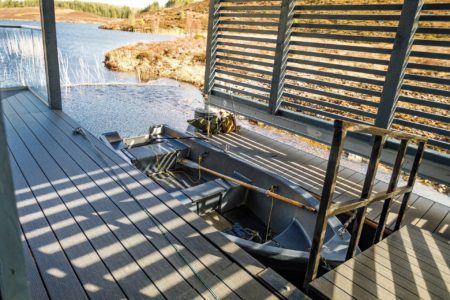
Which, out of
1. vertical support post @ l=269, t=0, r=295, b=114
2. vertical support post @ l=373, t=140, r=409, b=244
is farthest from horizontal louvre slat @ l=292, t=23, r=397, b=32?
vertical support post @ l=373, t=140, r=409, b=244

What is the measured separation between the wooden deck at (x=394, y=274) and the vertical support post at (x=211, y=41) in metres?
4.31

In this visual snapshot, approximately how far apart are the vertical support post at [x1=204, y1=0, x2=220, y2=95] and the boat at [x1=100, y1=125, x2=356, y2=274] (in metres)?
1.89

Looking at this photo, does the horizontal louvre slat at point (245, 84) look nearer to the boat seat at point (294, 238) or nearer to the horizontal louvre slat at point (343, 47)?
the horizontal louvre slat at point (343, 47)

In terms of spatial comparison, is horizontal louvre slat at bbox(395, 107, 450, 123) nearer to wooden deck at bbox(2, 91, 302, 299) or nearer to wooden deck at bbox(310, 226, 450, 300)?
wooden deck at bbox(310, 226, 450, 300)

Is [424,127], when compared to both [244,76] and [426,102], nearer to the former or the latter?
[426,102]

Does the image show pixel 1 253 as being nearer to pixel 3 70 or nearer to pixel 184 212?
pixel 184 212

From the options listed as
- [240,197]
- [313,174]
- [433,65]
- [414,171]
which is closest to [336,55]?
[433,65]

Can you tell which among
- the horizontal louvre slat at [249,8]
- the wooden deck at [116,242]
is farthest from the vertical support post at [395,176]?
the horizontal louvre slat at [249,8]

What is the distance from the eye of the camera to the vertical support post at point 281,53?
4.43 metres

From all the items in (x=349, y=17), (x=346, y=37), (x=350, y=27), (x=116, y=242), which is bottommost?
(x=116, y=242)

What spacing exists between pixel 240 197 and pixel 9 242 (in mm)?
2529

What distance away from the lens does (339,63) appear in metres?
4.32

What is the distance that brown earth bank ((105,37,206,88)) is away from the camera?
45.5ft

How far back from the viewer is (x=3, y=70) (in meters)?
5.58
